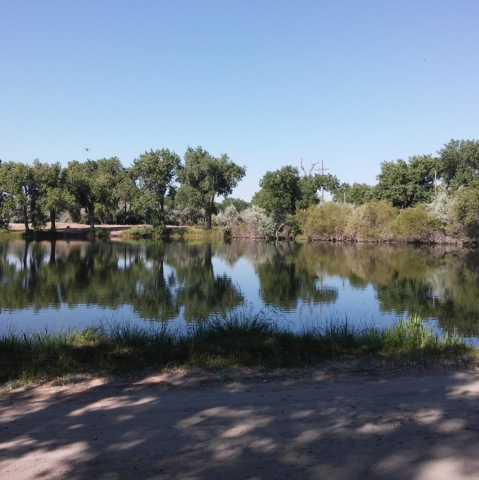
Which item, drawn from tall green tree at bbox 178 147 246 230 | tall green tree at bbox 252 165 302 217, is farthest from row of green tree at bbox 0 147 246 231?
tall green tree at bbox 252 165 302 217

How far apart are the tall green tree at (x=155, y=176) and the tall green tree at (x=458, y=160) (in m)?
39.2

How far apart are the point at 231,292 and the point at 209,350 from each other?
39.5 ft

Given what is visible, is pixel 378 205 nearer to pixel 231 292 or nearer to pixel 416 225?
pixel 416 225

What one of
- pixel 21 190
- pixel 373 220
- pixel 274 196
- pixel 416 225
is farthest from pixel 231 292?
pixel 21 190

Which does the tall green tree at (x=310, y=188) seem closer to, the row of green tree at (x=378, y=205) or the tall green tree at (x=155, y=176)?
the row of green tree at (x=378, y=205)

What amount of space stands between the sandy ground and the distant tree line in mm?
45928

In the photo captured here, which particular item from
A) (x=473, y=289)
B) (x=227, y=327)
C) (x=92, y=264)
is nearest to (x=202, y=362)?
(x=227, y=327)

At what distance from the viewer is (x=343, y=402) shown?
5.14 m

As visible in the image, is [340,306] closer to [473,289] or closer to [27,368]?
[473,289]

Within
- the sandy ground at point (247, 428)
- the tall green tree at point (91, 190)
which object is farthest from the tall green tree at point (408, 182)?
the sandy ground at point (247, 428)

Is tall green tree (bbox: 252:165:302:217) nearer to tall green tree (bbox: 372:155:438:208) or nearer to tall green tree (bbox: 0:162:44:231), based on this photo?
tall green tree (bbox: 372:155:438:208)

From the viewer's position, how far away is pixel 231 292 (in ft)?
64.9

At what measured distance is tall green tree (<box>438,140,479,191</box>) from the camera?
2549 inches

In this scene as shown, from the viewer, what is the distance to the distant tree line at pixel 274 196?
53.2 m
